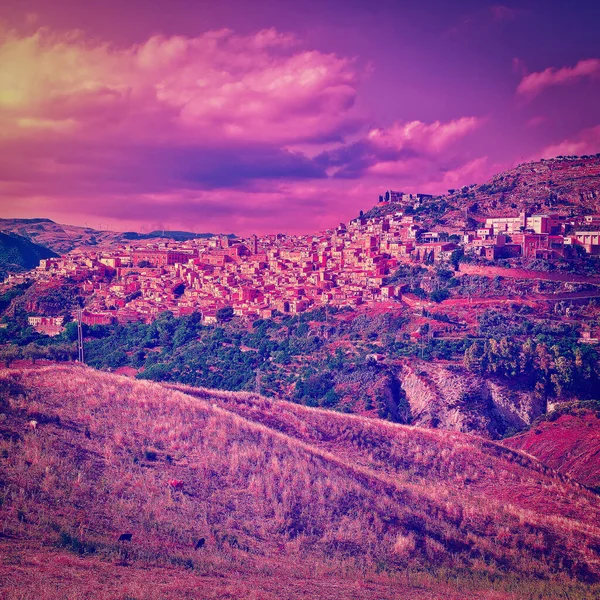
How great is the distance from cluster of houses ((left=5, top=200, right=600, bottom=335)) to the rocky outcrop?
40.3 feet

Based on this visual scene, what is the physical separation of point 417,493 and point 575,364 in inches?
865

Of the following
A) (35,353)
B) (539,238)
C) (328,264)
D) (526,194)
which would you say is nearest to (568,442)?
(35,353)

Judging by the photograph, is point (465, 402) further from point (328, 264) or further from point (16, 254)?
point (16, 254)

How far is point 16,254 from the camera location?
6862cm

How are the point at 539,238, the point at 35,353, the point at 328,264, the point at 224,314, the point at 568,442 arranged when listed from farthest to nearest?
the point at 328,264
the point at 539,238
the point at 224,314
the point at 35,353
the point at 568,442

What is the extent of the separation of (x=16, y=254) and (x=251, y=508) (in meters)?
69.7

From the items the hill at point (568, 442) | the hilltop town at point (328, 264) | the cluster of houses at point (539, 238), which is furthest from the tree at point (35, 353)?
the cluster of houses at point (539, 238)

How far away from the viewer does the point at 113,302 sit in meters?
47.0

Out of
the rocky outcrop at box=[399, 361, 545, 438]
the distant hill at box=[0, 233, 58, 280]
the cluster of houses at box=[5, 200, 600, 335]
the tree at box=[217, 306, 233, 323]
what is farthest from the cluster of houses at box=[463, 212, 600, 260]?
the distant hill at box=[0, 233, 58, 280]

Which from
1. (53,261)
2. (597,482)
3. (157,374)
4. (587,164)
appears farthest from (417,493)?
(587,164)

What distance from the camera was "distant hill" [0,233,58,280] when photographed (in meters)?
64.4

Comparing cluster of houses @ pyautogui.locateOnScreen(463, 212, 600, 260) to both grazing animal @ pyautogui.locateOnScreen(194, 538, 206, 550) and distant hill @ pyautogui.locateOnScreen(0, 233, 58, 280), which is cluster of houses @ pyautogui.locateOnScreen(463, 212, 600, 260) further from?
distant hill @ pyautogui.locateOnScreen(0, 233, 58, 280)

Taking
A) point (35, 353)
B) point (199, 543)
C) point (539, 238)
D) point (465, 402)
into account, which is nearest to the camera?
point (199, 543)

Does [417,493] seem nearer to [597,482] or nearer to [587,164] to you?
[597,482]
